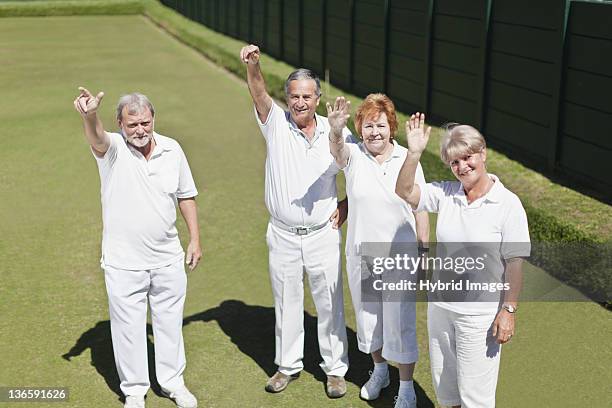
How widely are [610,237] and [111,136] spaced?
13.3 feet

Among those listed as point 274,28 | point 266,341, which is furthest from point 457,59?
point 274,28

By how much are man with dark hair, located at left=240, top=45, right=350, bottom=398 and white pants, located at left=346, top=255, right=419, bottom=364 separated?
0.25 meters

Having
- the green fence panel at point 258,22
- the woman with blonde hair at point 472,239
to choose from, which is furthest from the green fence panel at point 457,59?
the green fence panel at point 258,22

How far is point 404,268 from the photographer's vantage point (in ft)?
17.7

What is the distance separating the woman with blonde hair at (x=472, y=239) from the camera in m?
4.49

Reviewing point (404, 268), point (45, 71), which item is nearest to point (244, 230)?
point (404, 268)

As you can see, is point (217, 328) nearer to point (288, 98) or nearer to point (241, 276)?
point (241, 276)

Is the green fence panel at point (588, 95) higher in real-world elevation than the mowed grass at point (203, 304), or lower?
higher

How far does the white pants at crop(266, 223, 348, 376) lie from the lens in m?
5.69

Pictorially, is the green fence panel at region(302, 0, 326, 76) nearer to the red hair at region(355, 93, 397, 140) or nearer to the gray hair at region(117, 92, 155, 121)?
the red hair at region(355, 93, 397, 140)

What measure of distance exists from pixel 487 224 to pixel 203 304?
3.38 metres

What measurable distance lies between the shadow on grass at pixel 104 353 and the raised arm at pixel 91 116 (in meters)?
1.72

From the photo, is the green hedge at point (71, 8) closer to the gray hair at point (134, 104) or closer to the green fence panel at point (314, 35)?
the green fence panel at point (314, 35)

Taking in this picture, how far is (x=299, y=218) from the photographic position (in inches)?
220
